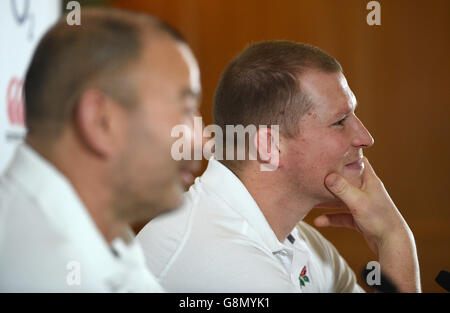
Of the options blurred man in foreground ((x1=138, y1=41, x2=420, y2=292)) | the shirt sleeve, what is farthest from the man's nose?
the shirt sleeve

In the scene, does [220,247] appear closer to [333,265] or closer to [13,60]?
[333,265]

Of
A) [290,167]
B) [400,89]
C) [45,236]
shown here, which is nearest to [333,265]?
[290,167]

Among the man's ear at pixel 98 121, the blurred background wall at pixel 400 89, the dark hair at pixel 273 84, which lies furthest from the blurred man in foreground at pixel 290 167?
the blurred background wall at pixel 400 89

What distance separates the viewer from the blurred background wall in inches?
111

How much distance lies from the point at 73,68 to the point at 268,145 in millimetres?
629

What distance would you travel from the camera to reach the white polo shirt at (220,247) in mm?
981

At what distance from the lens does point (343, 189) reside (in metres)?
1.18

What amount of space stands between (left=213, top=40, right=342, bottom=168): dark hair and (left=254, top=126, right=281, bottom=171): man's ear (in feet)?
0.05

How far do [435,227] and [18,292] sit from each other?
8.68 ft

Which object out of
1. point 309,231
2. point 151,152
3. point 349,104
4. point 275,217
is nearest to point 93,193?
point 151,152

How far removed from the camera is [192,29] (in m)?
3.12

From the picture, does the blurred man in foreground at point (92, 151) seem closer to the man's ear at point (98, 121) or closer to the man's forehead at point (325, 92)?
the man's ear at point (98, 121)

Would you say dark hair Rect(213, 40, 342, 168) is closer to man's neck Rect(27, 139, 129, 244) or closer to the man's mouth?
the man's mouth
